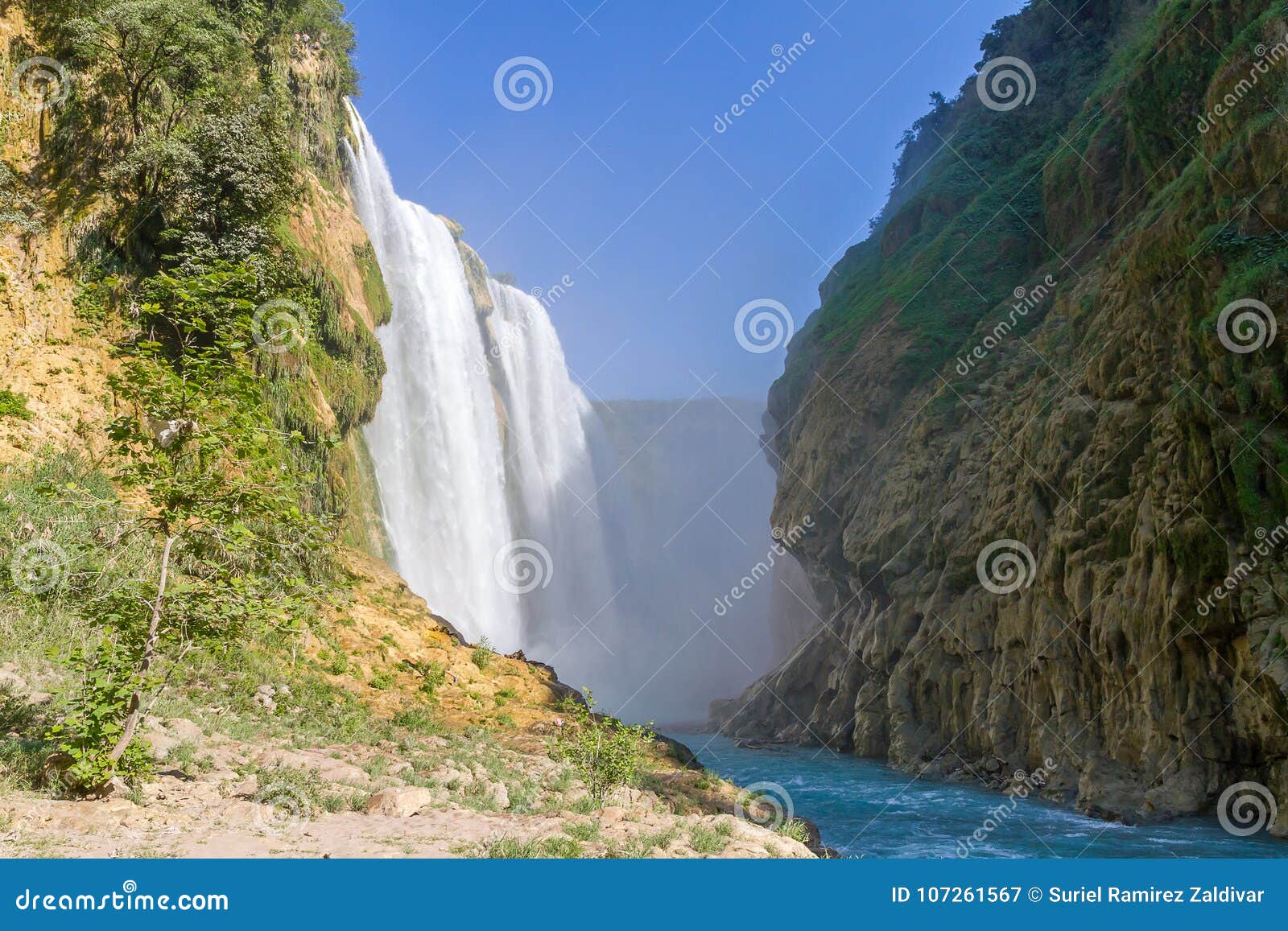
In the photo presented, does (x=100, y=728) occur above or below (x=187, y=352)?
below

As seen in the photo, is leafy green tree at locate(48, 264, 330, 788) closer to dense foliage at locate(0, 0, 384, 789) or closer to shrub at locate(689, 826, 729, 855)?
dense foliage at locate(0, 0, 384, 789)

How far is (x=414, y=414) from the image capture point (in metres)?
41.7

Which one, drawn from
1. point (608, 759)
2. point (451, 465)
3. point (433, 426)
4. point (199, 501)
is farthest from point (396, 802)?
point (451, 465)

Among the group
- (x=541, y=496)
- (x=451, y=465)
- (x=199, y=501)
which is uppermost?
(x=541, y=496)

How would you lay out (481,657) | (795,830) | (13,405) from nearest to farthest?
(795,830)
(13,405)
(481,657)

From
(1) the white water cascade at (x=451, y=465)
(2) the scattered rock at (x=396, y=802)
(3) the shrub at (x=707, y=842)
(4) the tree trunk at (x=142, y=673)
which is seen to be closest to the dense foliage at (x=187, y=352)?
(4) the tree trunk at (x=142, y=673)

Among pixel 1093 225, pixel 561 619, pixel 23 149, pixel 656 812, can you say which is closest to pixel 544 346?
pixel 561 619

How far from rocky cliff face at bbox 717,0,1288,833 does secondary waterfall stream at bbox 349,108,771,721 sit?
18.8m

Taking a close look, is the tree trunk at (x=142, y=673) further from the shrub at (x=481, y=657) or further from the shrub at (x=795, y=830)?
the shrub at (x=481, y=657)

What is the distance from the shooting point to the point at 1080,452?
24703mm

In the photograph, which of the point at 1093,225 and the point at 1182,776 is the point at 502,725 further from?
the point at 1093,225

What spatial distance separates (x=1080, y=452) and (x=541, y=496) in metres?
49.4

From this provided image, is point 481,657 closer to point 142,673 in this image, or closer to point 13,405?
point 13,405

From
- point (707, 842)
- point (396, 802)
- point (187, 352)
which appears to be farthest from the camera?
point (187, 352)
